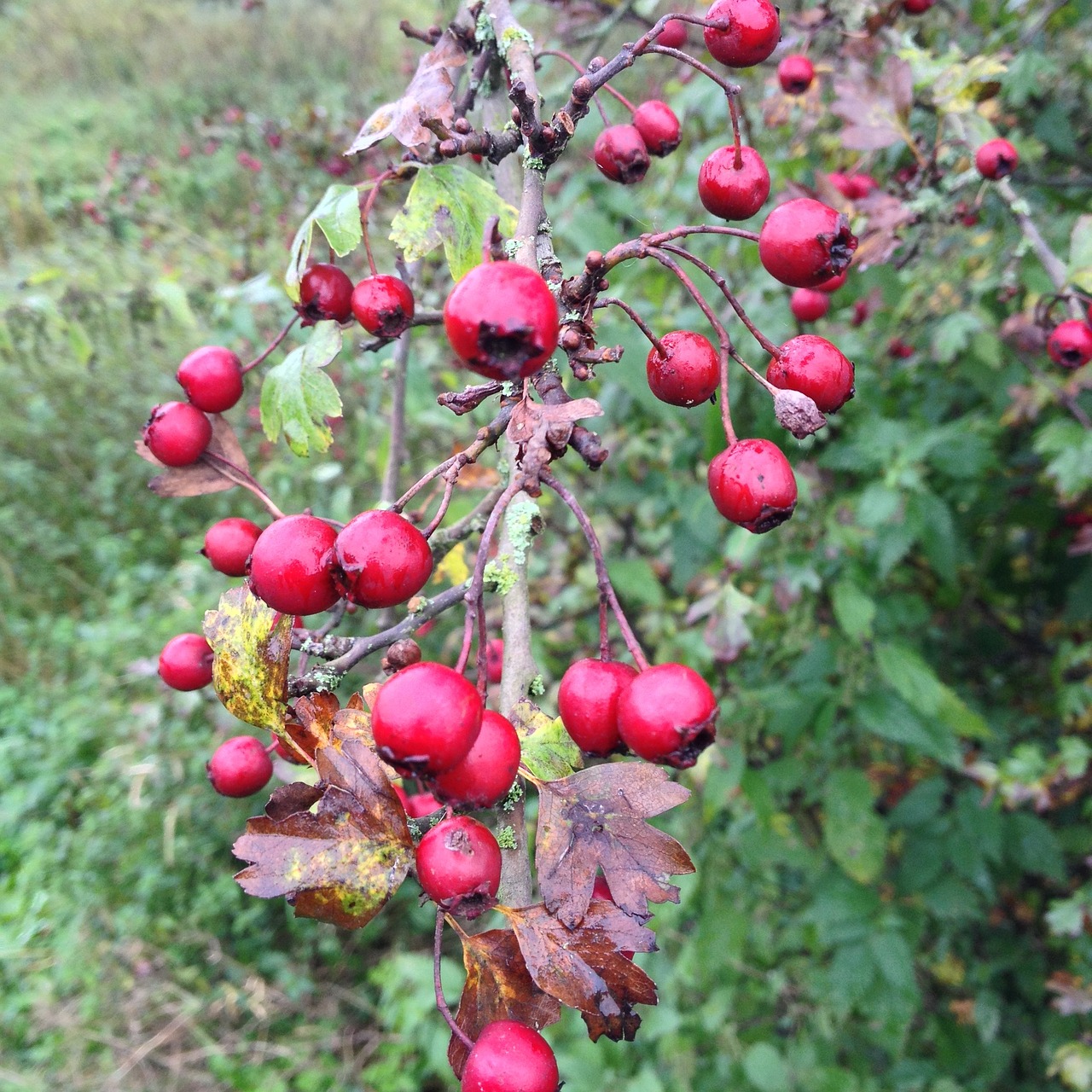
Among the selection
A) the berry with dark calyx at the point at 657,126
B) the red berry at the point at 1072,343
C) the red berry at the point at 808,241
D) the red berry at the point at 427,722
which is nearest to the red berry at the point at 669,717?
the red berry at the point at 427,722

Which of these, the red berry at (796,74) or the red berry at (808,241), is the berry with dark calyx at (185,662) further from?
Result: the red berry at (796,74)

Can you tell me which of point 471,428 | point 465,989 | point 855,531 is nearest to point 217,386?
point 465,989

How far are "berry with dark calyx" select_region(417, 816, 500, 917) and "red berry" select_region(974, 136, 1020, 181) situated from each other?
4.89 feet

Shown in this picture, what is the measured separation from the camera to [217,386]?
106 centimetres

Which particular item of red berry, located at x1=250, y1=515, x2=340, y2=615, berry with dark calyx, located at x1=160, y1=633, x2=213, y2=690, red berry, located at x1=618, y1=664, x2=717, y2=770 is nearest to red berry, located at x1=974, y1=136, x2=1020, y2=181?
red berry, located at x1=618, y1=664, x2=717, y2=770

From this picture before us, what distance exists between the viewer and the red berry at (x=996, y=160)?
1.39 meters

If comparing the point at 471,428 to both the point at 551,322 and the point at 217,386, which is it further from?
the point at 551,322

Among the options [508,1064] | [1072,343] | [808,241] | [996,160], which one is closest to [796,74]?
[996,160]

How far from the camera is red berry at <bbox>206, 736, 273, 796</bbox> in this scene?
0.98m

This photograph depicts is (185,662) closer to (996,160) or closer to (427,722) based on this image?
(427,722)

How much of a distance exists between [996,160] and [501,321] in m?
1.33

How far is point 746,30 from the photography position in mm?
862

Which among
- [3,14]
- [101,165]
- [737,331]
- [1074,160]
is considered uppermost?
[1074,160]

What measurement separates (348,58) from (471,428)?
31.8 feet
